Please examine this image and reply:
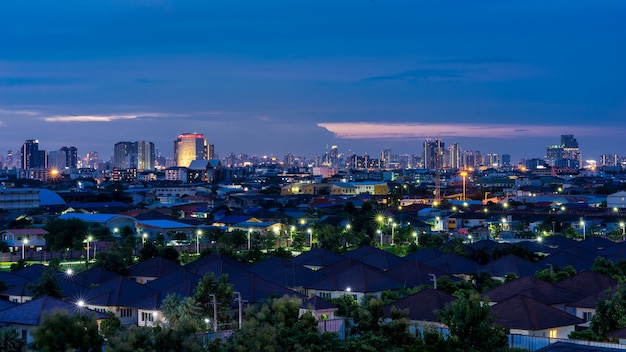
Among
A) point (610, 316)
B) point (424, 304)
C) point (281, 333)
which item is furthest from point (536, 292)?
point (281, 333)

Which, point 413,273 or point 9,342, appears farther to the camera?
point 413,273

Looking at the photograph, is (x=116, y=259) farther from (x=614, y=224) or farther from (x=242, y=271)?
(x=614, y=224)

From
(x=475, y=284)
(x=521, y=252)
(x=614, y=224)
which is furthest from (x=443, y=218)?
(x=475, y=284)

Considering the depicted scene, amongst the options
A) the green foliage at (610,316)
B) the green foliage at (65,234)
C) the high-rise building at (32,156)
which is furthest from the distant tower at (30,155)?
the green foliage at (610,316)

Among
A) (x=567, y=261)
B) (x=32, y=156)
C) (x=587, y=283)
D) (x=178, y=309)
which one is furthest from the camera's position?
(x=32, y=156)

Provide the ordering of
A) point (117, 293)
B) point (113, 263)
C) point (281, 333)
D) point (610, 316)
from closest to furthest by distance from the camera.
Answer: point (281, 333)
point (610, 316)
point (117, 293)
point (113, 263)

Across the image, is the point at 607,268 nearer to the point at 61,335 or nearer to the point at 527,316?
the point at 527,316

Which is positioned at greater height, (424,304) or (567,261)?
(424,304)

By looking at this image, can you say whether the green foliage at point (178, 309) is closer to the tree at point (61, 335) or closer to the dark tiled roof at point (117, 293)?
the dark tiled roof at point (117, 293)
